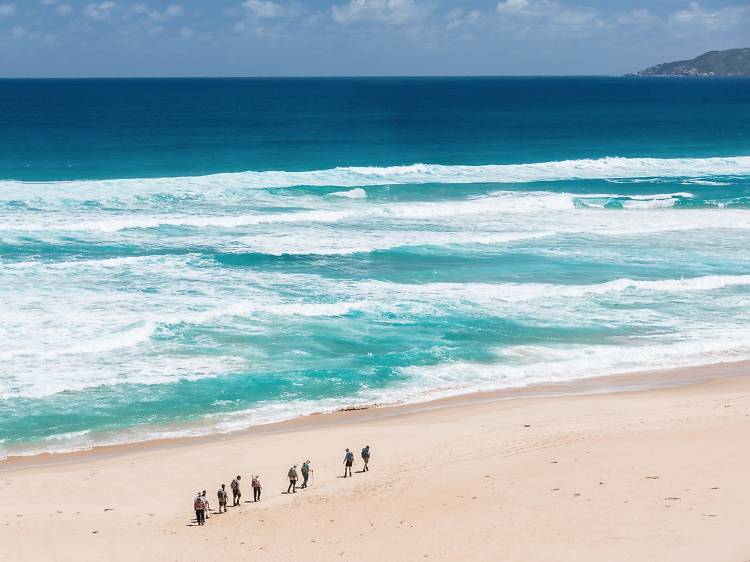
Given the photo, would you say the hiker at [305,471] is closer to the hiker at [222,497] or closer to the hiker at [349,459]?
the hiker at [349,459]

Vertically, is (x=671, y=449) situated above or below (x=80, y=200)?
below

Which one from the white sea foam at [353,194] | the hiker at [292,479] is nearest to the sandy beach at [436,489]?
the hiker at [292,479]

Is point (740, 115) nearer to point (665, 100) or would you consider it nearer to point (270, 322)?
point (665, 100)

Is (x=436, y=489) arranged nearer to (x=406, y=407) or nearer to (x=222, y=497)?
(x=222, y=497)

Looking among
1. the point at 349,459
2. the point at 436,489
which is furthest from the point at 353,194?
the point at 436,489

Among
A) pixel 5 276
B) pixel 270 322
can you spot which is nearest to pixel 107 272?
pixel 5 276

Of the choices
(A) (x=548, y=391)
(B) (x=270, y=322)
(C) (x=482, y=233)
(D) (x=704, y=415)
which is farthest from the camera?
(C) (x=482, y=233)
